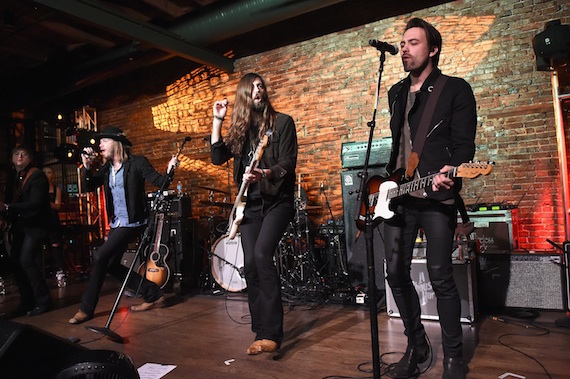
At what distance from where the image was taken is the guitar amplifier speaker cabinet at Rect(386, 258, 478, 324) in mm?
3676

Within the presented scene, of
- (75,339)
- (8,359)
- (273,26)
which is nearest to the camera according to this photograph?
(8,359)

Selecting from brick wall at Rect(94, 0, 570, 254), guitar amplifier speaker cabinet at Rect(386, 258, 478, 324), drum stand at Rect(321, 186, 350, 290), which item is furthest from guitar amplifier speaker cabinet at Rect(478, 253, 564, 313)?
drum stand at Rect(321, 186, 350, 290)

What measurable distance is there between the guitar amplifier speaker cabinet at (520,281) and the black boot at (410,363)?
1892 mm

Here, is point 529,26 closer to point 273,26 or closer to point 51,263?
point 273,26

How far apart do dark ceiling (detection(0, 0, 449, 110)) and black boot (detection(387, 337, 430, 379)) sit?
14.9 ft

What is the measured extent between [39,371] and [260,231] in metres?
1.87

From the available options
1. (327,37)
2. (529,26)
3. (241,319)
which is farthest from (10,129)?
(529,26)

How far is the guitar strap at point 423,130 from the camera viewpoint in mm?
2363

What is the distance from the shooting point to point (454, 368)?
90.5 inches

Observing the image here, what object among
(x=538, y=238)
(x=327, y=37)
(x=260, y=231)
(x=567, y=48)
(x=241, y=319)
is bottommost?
(x=241, y=319)

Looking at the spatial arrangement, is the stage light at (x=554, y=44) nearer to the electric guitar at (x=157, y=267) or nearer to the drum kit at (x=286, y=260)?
the drum kit at (x=286, y=260)

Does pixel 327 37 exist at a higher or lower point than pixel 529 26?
higher

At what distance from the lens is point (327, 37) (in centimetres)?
680

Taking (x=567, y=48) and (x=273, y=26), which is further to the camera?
(x=273, y=26)
